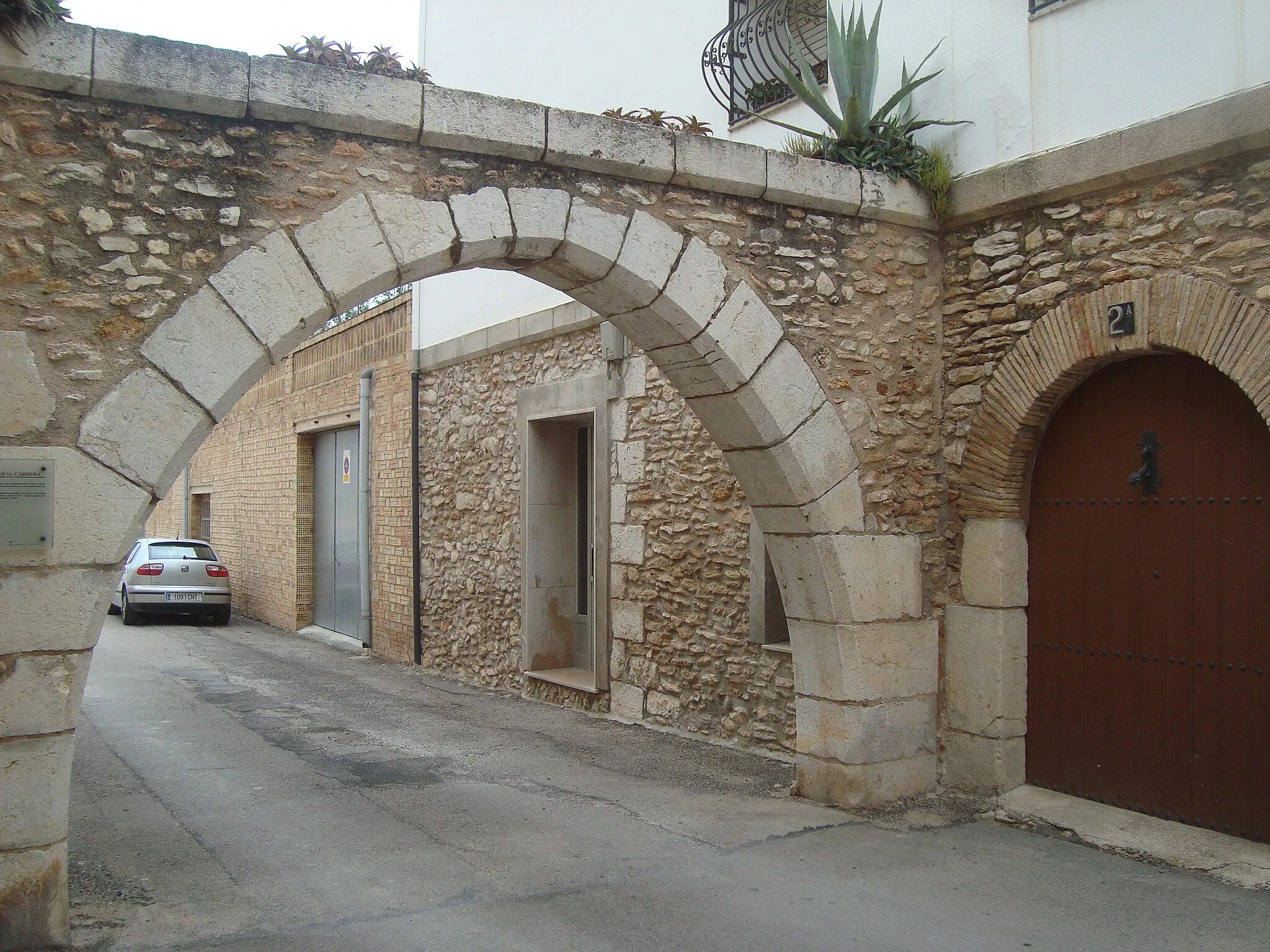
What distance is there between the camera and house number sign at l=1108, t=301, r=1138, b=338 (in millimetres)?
4473

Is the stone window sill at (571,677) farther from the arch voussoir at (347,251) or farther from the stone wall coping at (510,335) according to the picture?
the arch voussoir at (347,251)

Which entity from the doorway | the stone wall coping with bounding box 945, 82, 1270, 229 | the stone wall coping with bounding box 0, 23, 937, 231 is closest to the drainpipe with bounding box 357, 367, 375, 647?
the doorway

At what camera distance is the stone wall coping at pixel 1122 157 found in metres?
4.15

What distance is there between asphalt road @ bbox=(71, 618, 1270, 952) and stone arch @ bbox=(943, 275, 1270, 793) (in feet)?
1.45

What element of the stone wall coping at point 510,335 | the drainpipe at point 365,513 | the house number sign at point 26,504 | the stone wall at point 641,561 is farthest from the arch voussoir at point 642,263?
the drainpipe at point 365,513

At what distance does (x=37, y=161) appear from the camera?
11.6ft

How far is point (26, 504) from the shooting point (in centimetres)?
339

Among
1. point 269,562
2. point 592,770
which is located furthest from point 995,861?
point 269,562

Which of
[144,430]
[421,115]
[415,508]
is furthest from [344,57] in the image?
[415,508]

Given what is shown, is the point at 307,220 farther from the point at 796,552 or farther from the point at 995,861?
the point at 995,861

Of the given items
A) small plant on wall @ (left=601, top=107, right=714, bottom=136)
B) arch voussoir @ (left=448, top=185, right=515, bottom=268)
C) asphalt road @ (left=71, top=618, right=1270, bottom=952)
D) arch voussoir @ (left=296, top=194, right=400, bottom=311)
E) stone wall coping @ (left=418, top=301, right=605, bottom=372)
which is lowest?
asphalt road @ (left=71, top=618, right=1270, bottom=952)

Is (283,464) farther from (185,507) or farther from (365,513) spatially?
(185,507)

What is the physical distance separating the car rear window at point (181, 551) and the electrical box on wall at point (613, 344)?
335 inches

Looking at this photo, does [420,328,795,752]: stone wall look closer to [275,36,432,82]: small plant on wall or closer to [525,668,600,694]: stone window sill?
[525,668,600,694]: stone window sill
